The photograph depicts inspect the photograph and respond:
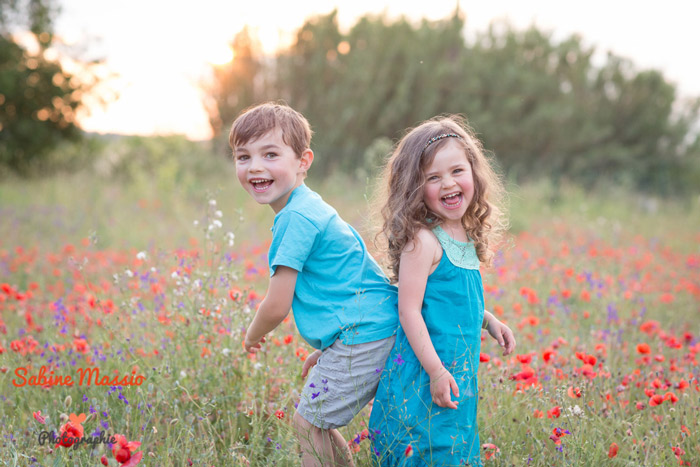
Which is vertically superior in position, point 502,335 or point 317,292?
point 317,292

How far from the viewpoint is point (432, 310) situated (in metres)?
2.21

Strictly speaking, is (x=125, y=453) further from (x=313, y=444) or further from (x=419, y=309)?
(x=419, y=309)

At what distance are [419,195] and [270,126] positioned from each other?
0.64m

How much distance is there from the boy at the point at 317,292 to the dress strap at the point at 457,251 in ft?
0.90

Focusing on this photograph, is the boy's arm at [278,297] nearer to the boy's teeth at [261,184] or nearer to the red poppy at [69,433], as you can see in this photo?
the boy's teeth at [261,184]

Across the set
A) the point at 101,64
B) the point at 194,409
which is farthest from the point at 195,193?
the point at 194,409

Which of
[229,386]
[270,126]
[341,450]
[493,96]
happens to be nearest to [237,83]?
[493,96]

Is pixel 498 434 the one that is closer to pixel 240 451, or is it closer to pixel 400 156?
pixel 240 451

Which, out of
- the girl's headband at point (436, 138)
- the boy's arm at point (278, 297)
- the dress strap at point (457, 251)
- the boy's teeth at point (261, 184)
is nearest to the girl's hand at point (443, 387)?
the dress strap at point (457, 251)

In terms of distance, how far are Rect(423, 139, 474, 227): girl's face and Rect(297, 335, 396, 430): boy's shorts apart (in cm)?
56

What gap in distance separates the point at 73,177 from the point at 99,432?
10.6 meters

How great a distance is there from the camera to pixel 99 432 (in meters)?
2.32

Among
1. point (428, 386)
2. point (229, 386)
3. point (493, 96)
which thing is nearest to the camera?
point (428, 386)

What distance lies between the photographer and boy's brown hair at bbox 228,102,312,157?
7.63ft
